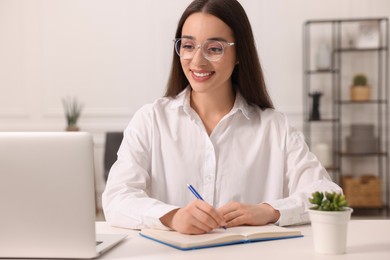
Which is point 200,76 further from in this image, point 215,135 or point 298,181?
point 298,181

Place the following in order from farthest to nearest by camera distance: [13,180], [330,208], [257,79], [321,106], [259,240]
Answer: [321,106], [257,79], [259,240], [330,208], [13,180]

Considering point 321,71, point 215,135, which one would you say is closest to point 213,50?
point 215,135

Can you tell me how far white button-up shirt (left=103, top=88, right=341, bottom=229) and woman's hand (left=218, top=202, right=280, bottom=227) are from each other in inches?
12.0

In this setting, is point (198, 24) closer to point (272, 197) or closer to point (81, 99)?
point (272, 197)

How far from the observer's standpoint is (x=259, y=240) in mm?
1741

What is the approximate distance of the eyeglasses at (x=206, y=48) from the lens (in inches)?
87.7

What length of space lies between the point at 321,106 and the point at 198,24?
4.45 metres

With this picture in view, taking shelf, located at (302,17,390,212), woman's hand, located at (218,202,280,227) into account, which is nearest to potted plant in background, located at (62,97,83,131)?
shelf, located at (302,17,390,212)

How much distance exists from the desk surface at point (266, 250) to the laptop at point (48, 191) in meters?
0.15

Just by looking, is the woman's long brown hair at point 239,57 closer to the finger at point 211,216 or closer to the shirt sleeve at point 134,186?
the shirt sleeve at point 134,186

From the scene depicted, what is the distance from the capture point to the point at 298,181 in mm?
2289

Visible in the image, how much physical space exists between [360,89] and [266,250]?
4922mm

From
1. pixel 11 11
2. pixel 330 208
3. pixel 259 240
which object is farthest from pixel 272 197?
pixel 11 11

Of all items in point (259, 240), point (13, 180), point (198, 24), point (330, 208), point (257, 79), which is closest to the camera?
point (13, 180)
